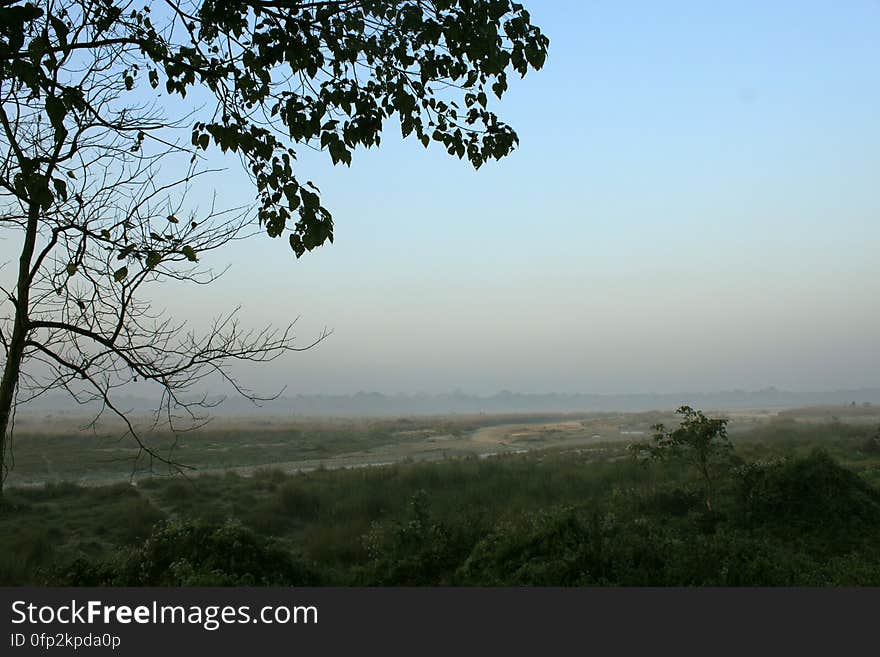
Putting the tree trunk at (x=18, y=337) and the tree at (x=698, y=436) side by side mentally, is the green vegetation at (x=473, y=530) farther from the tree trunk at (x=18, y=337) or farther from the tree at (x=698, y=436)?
the tree trunk at (x=18, y=337)

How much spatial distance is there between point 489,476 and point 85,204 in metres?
17.4

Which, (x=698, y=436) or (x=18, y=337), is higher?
(x=18, y=337)

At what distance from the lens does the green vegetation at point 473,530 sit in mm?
7324

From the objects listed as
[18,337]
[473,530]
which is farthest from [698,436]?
[18,337]

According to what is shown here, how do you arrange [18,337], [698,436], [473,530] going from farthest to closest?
[698,436]
[473,530]
[18,337]

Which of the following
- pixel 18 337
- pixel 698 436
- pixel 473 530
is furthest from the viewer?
pixel 698 436

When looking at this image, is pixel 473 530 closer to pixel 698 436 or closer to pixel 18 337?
pixel 698 436

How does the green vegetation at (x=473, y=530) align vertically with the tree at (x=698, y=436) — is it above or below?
below

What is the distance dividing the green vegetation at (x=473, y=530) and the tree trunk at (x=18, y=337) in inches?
69.0

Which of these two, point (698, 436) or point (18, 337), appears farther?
point (698, 436)

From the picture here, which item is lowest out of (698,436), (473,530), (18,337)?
(473,530)

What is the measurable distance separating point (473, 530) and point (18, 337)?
22.0 feet

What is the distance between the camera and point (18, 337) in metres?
4.95

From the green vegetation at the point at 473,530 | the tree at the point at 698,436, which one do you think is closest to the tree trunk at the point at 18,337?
the green vegetation at the point at 473,530
